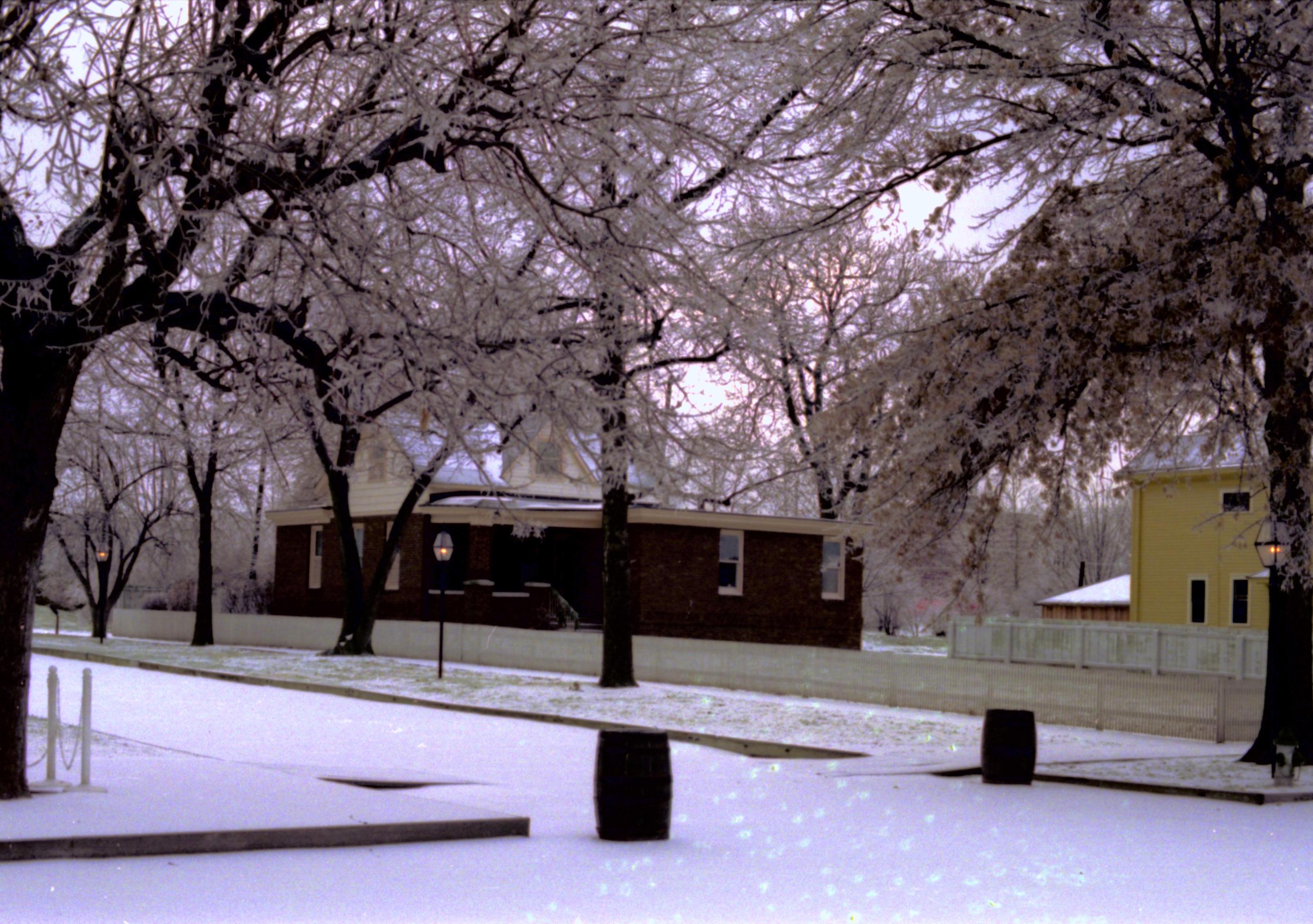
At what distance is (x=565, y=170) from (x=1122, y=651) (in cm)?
2852

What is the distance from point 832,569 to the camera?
4606 centimetres

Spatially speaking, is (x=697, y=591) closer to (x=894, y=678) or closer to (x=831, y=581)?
(x=831, y=581)

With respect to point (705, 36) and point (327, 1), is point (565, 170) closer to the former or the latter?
point (705, 36)

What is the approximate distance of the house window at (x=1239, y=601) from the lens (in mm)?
44188

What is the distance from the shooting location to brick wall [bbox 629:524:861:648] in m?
41.3

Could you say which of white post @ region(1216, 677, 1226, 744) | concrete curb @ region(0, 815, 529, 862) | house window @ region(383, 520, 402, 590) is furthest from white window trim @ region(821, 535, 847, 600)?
concrete curb @ region(0, 815, 529, 862)

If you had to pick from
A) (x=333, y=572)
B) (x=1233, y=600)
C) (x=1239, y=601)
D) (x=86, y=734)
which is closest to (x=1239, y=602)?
(x=1239, y=601)

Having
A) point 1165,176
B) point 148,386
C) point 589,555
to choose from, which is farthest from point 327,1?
point 589,555

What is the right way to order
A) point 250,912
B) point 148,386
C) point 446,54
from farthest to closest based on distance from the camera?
point 148,386
point 446,54
point 250,912

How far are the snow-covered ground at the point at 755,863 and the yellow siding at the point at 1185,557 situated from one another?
29.7 m

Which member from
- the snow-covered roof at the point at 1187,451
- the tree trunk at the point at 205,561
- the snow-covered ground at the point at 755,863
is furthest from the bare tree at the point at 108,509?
the snow-covered ground at the point at 755,863

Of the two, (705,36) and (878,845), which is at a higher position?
(705,36)

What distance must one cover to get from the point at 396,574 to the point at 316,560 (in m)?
5.77

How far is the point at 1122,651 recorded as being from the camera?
37406 mm
